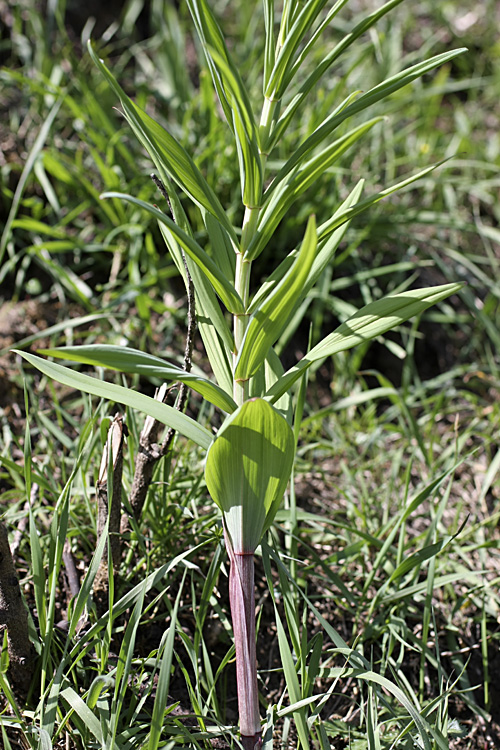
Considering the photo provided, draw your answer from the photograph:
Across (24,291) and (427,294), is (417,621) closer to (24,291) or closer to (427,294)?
(427,294)

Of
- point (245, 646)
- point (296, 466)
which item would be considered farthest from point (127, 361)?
point (296, 466)

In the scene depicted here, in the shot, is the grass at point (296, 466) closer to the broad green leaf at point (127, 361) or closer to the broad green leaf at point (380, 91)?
the broad green leaf at point (127, 361)

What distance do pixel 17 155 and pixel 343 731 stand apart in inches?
73.6

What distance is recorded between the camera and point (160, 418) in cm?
82

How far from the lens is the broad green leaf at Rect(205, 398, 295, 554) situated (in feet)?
2.52

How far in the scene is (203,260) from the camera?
31.6 inches

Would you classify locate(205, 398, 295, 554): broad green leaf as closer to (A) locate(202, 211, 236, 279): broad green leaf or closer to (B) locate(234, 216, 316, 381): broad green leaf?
(B) locate(234, 216, 316, 381): broad green leaf

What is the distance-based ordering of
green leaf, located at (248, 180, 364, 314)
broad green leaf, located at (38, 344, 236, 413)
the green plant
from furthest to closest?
green leaf, located at (248, 180, 364, 314)
the green plant
broad green leaf, located at (38, 344, 236, 413)

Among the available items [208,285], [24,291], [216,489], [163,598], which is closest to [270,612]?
[163,598]

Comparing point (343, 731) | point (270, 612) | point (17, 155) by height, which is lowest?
point (343, 731)

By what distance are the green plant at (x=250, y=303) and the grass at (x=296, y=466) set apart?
0.42 ft

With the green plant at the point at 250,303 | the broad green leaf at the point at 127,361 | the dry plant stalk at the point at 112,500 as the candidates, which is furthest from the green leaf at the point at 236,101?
the dry plant stalk at the point at 112,500

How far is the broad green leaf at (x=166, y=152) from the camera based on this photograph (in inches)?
31.5

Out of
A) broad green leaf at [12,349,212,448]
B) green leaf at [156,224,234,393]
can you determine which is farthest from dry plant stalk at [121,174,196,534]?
broad green leaf at [12,349,212,448]
